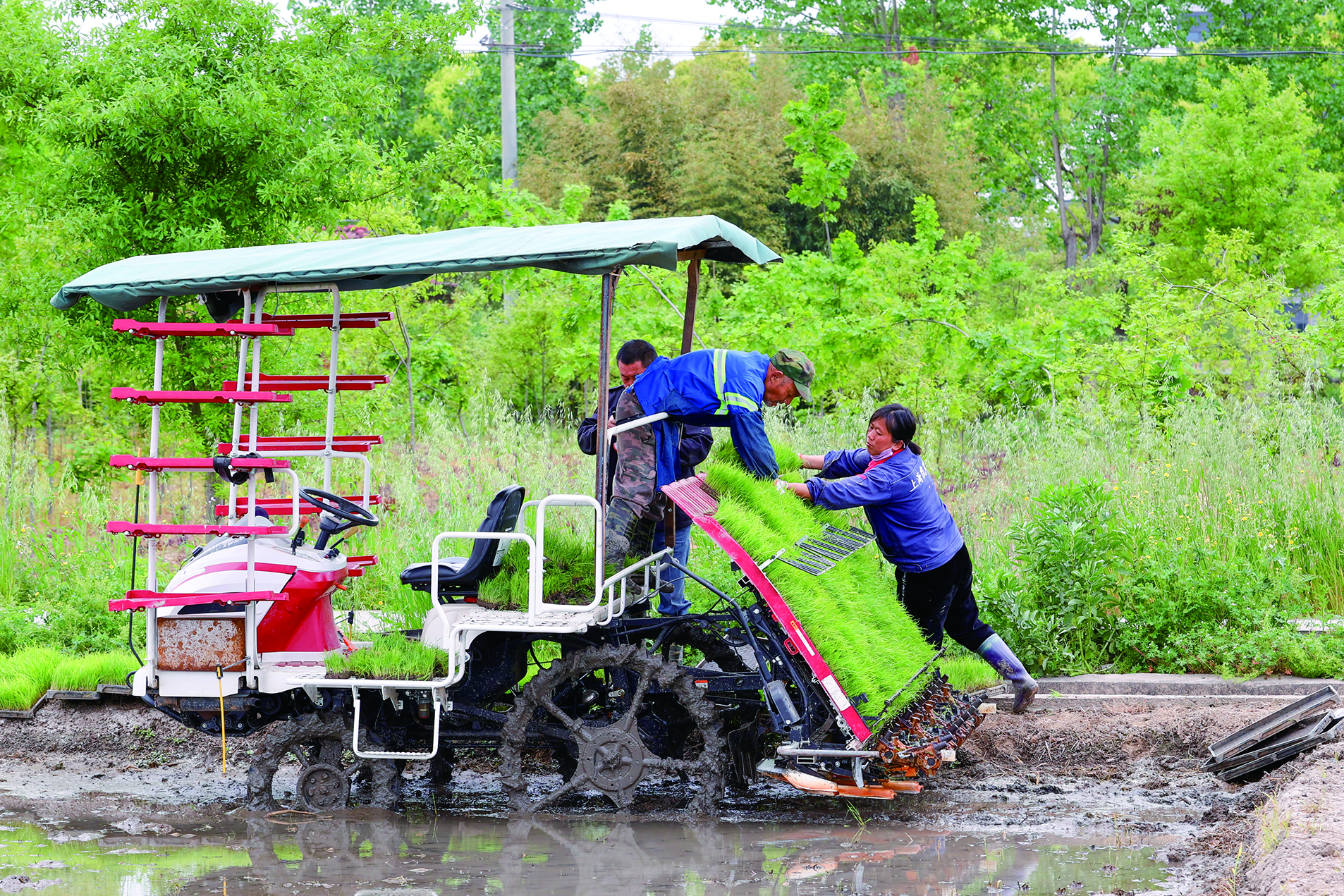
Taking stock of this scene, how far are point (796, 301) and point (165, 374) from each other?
304 inches

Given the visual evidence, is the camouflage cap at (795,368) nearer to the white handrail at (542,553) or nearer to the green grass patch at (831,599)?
the green grass patch at (831,599)

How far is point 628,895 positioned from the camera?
5.34 metres

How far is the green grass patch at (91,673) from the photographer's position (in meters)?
8.34

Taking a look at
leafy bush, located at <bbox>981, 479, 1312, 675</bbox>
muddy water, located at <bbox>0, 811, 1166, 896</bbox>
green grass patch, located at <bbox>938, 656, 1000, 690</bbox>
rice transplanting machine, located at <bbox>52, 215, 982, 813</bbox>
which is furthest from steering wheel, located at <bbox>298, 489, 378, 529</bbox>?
leafy bush, located at <bbox>981, 479, 1312, 675</bbox>

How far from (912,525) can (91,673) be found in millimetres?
5373

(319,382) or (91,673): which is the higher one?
Result: (319,382)

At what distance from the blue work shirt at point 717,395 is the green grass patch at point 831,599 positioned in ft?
0.55

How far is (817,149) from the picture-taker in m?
19.9

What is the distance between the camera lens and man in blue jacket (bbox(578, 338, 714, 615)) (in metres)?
7.05

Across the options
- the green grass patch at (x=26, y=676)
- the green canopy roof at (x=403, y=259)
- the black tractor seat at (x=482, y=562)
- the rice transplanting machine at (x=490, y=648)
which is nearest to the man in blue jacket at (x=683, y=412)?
the rice transplanting machine at (x=490, y=648)

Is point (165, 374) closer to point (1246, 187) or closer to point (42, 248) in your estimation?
point (42, 248)

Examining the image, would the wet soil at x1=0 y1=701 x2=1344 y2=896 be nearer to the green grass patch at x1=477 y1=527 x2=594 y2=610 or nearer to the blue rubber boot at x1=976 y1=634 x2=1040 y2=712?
the blue rubber boot at x1=976 y1=634 x2=1040 y2=712

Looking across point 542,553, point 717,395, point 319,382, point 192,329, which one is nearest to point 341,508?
point 319,382

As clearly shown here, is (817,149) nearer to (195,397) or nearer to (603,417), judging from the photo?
(603,417)
